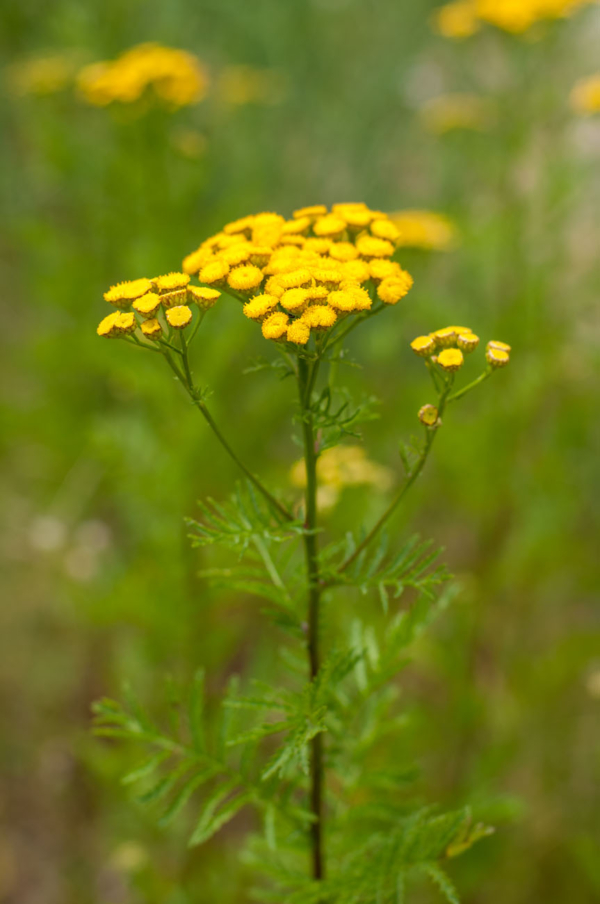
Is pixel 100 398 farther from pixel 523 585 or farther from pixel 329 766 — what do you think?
pixel 329 766

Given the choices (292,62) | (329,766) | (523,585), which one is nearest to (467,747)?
(523,585)

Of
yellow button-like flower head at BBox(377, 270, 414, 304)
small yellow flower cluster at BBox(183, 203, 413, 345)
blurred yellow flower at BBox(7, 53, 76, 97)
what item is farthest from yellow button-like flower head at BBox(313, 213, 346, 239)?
blurred yellow flower at BBox(7, 53, 76, 97)

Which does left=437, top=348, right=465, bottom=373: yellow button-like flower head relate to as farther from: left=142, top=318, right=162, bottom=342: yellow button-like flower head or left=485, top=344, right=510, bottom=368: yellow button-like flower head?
left=142, top=318, right=162, bottom=342: yellow button-like flower head

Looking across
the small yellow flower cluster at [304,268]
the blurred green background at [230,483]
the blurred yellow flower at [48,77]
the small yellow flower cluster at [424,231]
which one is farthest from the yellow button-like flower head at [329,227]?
the blurred yellow flower at [48,77]

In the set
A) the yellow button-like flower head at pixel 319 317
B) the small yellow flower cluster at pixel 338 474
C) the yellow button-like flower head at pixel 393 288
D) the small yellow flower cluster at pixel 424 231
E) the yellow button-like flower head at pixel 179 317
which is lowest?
the small yellow flower cluster at pixel 338 474

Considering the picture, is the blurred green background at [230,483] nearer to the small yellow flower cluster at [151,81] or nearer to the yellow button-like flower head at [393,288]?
the small yellow flower cluster at [151,81]

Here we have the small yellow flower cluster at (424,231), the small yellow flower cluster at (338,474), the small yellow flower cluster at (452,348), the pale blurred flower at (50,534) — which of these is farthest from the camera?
the pale blurred flower at (50,534)

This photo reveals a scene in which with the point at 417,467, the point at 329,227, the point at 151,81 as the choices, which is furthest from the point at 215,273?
the point at 151,81
